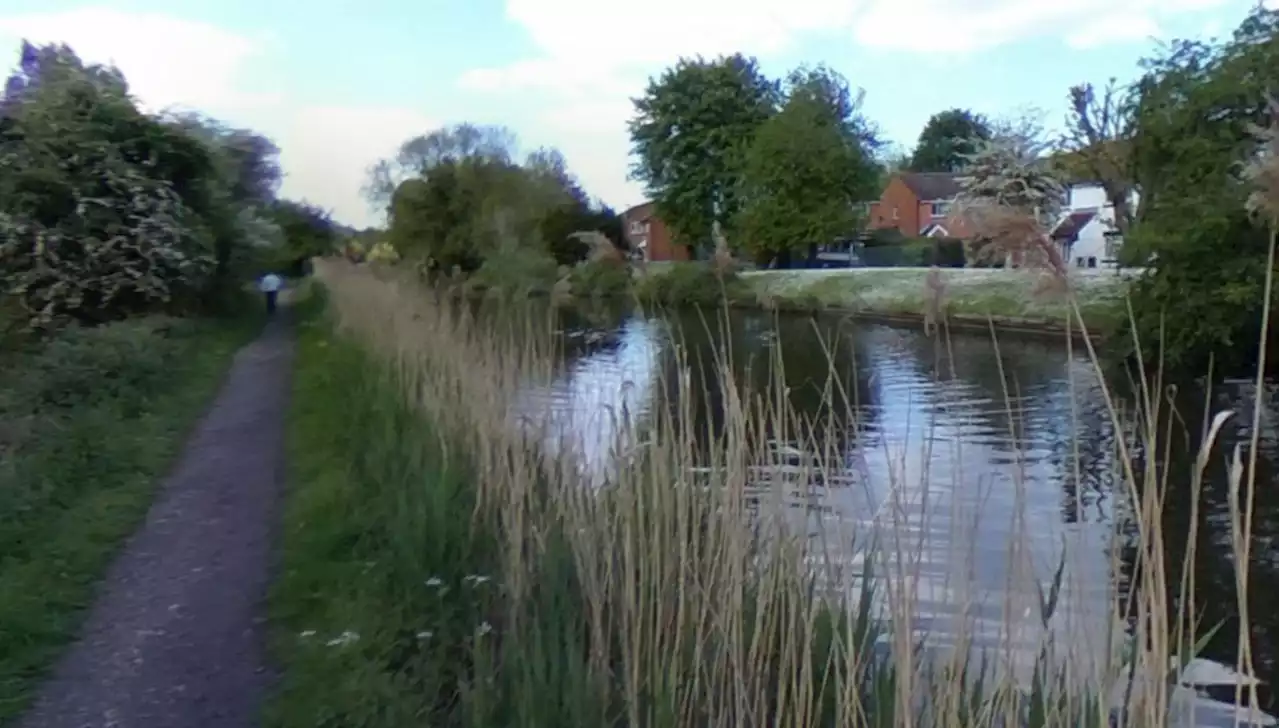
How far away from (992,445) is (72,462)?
940 centimetres

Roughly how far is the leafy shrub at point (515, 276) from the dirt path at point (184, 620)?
4001 mm

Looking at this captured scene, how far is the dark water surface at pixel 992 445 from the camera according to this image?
3.90 metres

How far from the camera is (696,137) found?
58.3 metres

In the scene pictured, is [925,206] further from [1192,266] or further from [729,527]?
[729,527]

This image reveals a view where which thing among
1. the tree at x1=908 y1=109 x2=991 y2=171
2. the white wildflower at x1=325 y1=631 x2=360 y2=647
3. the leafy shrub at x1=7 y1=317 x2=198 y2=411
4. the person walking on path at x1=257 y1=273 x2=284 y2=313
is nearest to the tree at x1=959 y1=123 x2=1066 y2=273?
the white wildflower at x1=325 y1=631 x2=360 y2=647

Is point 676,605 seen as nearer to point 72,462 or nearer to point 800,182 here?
point 72,462

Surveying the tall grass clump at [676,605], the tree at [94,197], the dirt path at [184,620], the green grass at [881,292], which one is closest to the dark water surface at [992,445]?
the tall grass clump at [676,605]

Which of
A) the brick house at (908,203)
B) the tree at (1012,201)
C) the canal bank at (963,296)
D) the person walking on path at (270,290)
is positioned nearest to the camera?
the tree at (1012,201)

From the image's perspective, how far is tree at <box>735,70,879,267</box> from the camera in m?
49.6

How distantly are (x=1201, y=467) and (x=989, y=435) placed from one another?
12196 millimetres

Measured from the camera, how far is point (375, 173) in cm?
7019

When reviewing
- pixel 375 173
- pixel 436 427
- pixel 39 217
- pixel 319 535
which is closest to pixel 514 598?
pixel 319 535

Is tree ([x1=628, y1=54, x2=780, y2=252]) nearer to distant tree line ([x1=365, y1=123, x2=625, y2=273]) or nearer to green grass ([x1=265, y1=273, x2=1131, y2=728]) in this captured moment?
distant tree line ([x1=365, y1=123, x2=625, y2=273])

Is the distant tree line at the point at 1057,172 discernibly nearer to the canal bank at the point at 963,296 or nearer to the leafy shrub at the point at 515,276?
the canal bank at the point at 963,296
